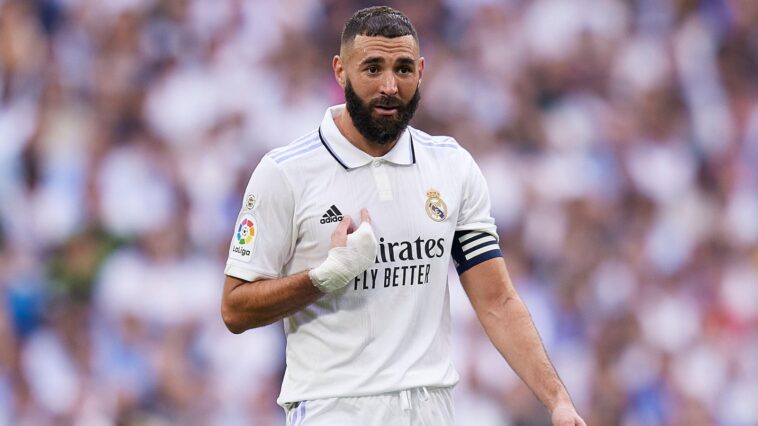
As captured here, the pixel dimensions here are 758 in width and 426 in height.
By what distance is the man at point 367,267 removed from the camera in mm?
4277

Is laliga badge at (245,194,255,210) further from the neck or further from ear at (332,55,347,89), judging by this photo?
ear at (332,55,347,89)

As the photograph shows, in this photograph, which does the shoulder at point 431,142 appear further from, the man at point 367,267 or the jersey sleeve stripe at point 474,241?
the jersey sleeve stripe at point 474,241

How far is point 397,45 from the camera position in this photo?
4.40 meters

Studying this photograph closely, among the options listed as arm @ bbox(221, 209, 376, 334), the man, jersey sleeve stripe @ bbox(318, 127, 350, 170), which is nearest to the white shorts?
the man

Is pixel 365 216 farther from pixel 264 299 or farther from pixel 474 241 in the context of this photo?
pixel 474 241

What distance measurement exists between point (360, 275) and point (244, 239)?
0.40 meters

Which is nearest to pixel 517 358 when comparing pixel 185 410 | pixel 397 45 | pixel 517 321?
pixel 517 321

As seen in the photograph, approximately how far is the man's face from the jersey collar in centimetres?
6

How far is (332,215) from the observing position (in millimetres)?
4309

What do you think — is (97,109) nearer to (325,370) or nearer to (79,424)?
(79,424)

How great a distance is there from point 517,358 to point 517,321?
126mm

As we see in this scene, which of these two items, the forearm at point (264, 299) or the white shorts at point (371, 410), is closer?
the forearm at point (264, 299)

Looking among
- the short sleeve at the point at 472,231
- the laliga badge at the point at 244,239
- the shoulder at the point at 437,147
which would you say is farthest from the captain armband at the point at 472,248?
the laliga badge at the point at 244,239

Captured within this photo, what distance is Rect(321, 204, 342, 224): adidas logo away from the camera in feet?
14.1
